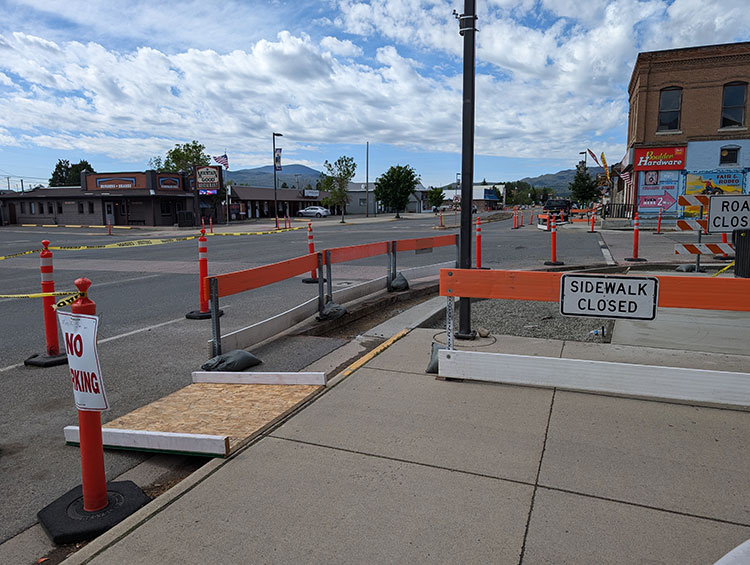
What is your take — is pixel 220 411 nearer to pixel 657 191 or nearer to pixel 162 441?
pixel 162 441

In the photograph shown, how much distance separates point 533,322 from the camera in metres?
7.66

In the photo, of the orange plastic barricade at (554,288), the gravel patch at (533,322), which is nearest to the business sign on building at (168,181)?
the gravel patch at (533,322)

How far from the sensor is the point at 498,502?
2975 mm

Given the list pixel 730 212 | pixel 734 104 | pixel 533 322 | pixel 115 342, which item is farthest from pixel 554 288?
pixel 734 104

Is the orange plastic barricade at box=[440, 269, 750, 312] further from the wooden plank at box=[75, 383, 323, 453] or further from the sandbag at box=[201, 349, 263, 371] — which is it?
the sandbag at box=[201, 349, 263, 371]

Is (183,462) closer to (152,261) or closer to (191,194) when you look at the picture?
(152,261)

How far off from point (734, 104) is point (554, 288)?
31.6 metres

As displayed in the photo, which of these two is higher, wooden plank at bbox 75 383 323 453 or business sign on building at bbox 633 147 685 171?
business sign on building at bbox 633 147 685 171

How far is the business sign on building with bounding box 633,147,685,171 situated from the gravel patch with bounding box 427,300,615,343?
25.5 metres

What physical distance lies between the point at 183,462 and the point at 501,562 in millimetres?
2342

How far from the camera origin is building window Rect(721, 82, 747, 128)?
28.5 meters

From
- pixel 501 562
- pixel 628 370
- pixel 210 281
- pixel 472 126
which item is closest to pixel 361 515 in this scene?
pixel 501 562

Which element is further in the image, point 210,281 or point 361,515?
point 210,281

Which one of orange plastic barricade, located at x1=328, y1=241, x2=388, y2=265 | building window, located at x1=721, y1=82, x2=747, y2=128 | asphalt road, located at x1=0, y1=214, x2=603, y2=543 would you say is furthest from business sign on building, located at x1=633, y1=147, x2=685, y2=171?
orange plastic barricade, located at x1=328, y1=241, x2=388, y2=265
